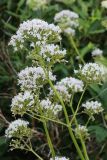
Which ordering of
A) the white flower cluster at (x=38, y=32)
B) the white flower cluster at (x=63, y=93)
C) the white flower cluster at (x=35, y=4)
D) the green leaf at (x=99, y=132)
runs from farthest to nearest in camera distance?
the white flower cluster at (x=35, y=4)
the green leaf at (x=99, y=132)
the white flower cluster at (x=63, y=93)
the white flower cluster at (x=38, y=32)

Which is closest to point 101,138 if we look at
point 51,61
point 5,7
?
point 51,61

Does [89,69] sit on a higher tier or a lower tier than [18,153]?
lower

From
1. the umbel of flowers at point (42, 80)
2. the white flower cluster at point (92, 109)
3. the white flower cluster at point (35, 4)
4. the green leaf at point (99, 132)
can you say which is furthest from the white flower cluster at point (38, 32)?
the white flower cluster at point (35, 4)

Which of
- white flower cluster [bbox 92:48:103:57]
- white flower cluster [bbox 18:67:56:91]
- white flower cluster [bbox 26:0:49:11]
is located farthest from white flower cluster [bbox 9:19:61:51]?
white flower cluster [bbox 26:0:49:11]

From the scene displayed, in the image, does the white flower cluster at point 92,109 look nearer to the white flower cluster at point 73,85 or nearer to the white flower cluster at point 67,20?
the white flower cluster at point 73,85

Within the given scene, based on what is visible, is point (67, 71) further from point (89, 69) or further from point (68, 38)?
point (89, 69)
